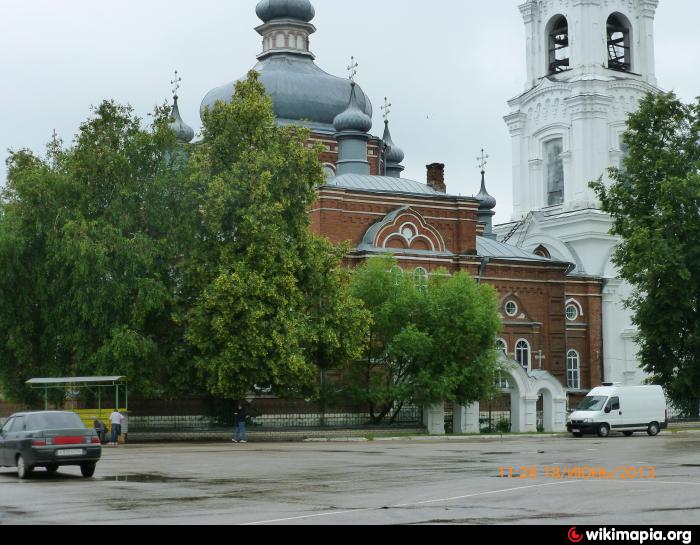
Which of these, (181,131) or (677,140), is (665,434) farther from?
(181,131)

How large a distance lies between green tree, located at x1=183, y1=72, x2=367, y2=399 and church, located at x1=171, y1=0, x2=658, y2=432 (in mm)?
9715

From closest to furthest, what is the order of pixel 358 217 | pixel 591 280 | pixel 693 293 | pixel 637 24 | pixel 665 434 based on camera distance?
pixel 665 434
pixel 693 293
pixel 358 217
pixel 591 280
pixel 637 24

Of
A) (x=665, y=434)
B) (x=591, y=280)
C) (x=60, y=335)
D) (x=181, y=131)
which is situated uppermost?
(x=181, y=131)

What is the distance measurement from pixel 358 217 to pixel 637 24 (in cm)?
2776

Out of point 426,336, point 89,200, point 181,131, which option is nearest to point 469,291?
point 426,336

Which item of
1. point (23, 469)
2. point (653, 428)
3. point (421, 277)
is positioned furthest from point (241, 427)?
point (23, 469)

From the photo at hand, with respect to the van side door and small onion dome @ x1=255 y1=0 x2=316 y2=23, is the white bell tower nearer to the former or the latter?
small onion dome @ x1=255 y1=0 x2=316 y2=23

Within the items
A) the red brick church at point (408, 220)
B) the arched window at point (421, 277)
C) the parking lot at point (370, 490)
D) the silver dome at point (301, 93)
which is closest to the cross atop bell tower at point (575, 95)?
the red brick church at point (408, 220)

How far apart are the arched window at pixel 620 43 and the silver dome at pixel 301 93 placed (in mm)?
15897

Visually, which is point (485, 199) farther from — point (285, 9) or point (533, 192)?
point (285, 9)

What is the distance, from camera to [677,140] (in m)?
42.6

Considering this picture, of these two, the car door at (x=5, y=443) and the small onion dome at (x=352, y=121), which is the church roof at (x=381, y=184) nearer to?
the small onion dome at (x=352, y=121)
